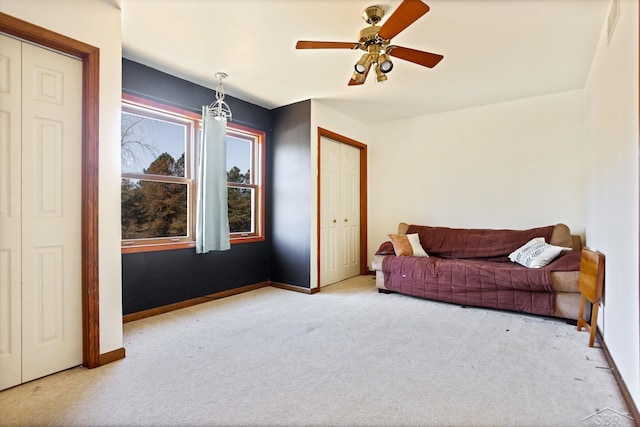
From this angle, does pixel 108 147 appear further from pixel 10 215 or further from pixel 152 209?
pixel 152 209

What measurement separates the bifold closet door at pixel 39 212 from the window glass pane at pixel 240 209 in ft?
6.70

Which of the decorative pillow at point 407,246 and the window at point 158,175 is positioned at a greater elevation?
the window at point 158,175

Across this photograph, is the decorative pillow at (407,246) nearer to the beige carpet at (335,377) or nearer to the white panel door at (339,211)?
the white panel door at (339,211)

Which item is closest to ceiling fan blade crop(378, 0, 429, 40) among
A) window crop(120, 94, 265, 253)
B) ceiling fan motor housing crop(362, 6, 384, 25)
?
ceiling fan motor housing crop(362, 6, 384, 25)

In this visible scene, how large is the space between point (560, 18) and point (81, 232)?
3.74m

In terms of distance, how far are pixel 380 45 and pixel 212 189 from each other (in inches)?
88.5

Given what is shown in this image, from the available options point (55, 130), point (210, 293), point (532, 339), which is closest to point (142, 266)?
point (210, 293)

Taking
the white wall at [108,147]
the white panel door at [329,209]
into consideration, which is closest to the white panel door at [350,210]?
the white panel door at [329,209]

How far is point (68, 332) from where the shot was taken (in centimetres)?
211

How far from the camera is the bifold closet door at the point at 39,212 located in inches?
74.4

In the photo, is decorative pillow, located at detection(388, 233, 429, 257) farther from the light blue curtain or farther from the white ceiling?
the light blue curtain

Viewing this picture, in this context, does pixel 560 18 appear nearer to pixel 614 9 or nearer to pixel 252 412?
pixel 614 9

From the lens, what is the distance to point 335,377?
2.01 meters

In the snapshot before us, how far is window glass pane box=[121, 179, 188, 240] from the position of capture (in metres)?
3.15
